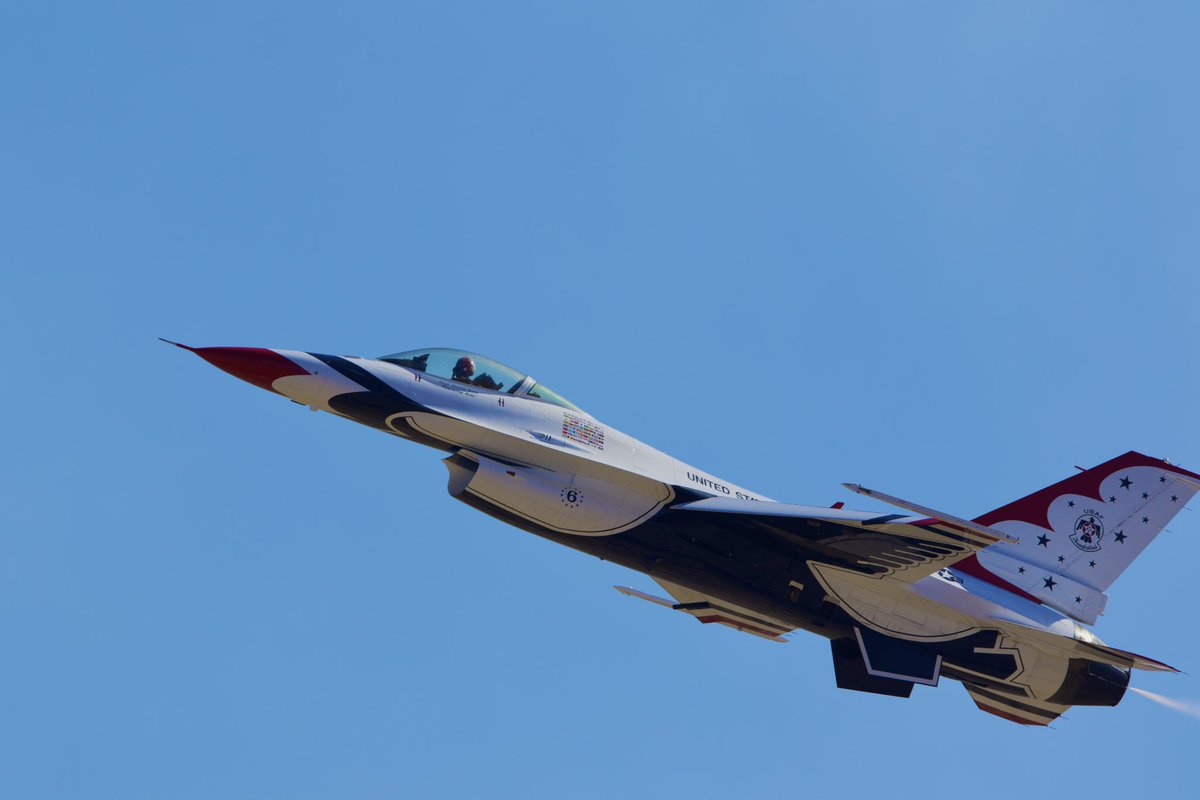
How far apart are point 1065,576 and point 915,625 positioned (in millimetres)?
2849

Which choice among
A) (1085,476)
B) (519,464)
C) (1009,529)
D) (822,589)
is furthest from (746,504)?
(1085,476)

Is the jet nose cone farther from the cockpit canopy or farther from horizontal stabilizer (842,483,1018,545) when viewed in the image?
horizontal stabilizer (842,483,1018,545)

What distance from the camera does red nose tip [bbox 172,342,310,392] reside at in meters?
17.5

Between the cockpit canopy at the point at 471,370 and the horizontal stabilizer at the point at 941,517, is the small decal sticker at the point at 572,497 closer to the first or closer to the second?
the cockpit canopy at the point at 471,370

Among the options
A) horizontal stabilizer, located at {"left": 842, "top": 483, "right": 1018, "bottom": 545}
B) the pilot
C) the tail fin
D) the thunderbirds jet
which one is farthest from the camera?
the tail fin

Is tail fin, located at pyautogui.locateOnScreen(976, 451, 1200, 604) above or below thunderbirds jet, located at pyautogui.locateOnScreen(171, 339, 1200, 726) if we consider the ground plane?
above

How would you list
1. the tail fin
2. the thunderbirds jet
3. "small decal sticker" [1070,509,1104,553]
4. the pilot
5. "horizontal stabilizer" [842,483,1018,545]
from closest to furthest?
"horizontal stabilizer" [842,483,1018,545], the thunderbirds jet, the pilot, the tail fin, "small decal sticker" [1070,509,1104,553]

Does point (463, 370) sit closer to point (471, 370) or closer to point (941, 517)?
point (471, 370)

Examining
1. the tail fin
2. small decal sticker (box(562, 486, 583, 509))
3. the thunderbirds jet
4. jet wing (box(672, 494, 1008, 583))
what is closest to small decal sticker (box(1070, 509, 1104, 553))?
the tail fin

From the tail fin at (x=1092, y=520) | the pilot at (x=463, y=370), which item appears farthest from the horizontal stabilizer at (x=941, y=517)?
the pilot at (x=463, y=370)

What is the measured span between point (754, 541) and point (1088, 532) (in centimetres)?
600

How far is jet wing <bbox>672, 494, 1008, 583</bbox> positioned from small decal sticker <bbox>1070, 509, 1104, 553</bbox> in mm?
3612

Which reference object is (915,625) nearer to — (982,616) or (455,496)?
(982,616)

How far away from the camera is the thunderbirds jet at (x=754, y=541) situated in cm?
1792
